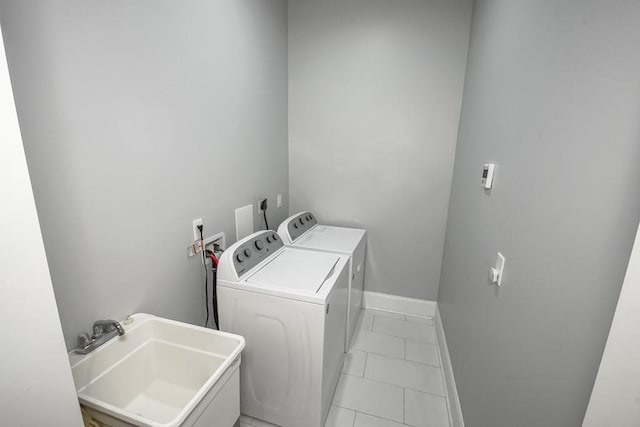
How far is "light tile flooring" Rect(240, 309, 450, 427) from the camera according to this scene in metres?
1.56

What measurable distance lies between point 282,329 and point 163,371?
1.71 feet

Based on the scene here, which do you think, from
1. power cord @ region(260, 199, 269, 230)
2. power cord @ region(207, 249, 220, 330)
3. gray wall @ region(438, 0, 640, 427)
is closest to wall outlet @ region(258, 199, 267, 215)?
power cord @ region(260, 199, 269, 230)

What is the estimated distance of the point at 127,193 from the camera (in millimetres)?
1104

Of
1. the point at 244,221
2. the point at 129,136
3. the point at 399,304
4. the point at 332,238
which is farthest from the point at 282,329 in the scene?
the point at 399,304

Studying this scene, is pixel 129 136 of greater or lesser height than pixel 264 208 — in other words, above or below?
above

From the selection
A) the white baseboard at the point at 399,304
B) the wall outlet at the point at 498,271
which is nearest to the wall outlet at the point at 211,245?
the wall outlet at the point at 498,271

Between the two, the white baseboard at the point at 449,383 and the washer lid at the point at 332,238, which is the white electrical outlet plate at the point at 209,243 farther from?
the white baseboard at the point at 449,383

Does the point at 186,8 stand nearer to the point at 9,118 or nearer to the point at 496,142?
A: the point at 9,118

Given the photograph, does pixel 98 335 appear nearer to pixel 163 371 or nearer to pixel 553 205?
pixel 163 371

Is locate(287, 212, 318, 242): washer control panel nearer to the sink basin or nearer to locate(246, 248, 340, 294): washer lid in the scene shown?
locate(246, 248, 340, 294): washer lid

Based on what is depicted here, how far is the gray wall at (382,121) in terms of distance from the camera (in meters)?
2.10

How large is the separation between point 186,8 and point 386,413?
7.68 ft

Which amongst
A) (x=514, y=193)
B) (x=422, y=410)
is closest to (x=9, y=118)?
(x=514, y=193)

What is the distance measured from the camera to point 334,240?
2.11 meters
